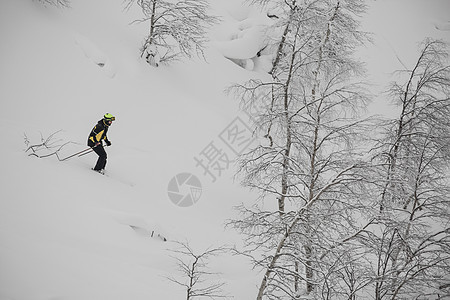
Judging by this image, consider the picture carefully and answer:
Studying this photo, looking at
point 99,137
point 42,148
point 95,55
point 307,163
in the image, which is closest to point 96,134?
point 99,137

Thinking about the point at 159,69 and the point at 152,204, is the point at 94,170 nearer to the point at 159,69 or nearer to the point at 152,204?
the point at 152,204

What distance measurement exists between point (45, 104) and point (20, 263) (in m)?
5.56

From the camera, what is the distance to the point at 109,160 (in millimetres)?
8102

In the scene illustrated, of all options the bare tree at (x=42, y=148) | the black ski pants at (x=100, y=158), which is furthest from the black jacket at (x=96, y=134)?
the bare tree at (x=42, y=148)

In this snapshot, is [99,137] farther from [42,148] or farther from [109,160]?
[42,148]

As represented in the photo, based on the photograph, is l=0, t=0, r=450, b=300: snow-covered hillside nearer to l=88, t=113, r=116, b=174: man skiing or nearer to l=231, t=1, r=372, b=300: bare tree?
l=88, t=113, r=116, b=174: man skiing

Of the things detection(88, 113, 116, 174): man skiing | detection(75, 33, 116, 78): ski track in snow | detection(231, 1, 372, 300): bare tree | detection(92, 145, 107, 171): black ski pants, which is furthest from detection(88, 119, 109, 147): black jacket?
detection(75, 33, 116, 78): ski track in snow

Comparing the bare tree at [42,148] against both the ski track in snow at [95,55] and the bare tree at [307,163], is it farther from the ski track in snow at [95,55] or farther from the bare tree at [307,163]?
the bare tree at [307,163]

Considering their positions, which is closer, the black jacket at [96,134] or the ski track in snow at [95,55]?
the black jacket at [96,134]

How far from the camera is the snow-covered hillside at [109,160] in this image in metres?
4.66

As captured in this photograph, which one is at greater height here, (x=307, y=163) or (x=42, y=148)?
(x=307, y=163)

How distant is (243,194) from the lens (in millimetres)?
9406

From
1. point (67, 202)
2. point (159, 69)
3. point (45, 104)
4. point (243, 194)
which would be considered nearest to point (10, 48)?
point (45, 104)

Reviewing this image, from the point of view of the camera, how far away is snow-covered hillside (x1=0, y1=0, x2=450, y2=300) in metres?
4.66
